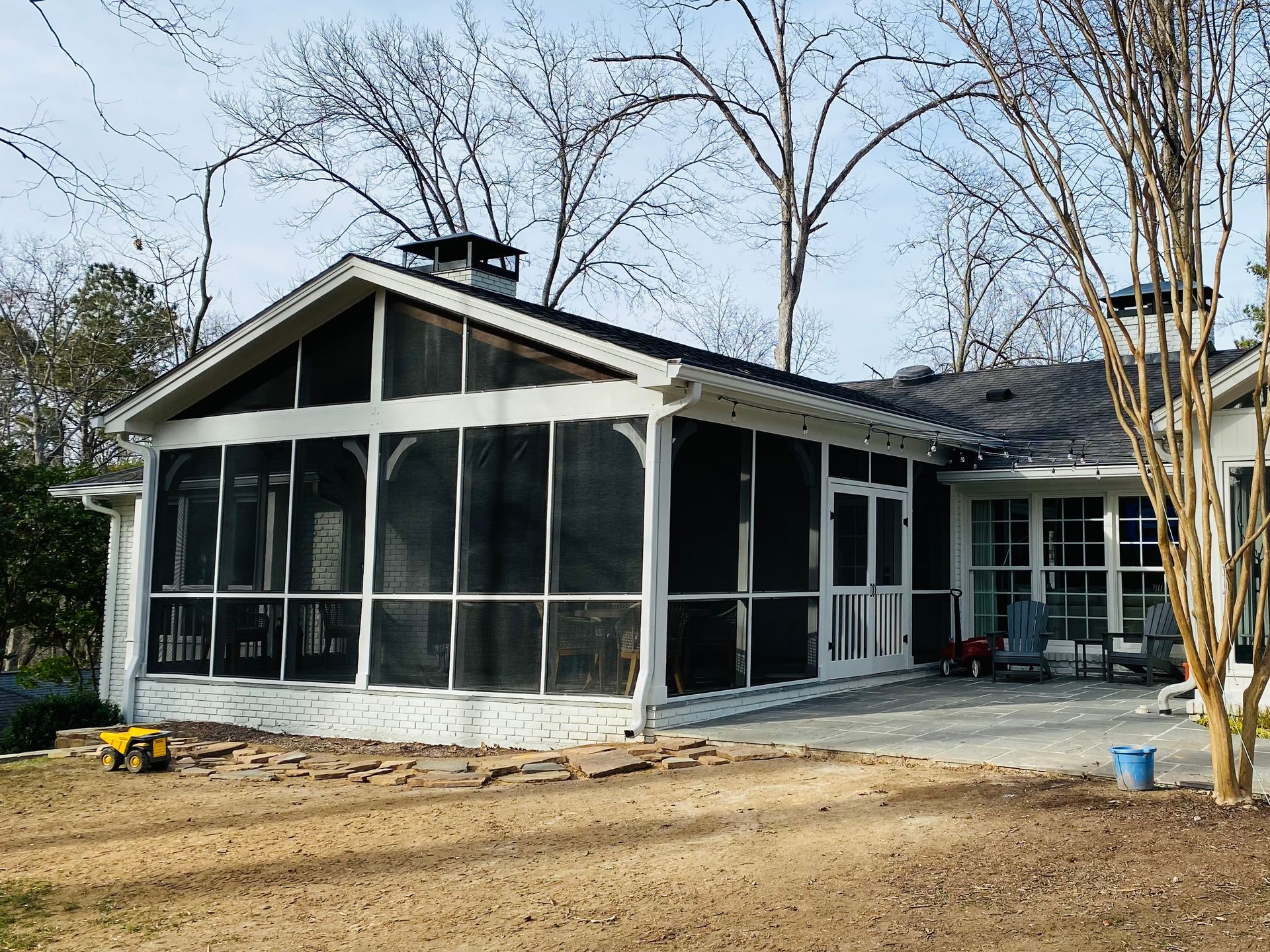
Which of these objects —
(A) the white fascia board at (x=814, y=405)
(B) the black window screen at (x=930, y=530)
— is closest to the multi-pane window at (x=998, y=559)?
(B) the black window screen at (x=930, y=530)

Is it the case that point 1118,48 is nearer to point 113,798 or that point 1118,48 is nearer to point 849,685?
point 849,685

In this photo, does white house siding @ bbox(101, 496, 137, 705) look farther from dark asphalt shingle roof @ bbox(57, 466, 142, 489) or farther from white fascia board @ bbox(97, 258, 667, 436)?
white fascia board @ bbox(97, 258, 667, 436)

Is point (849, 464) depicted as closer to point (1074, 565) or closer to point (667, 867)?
point (1074, 565)

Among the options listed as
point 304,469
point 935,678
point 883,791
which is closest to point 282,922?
point 883,791

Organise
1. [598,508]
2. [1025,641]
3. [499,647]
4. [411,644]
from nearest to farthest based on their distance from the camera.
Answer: [598,508], [499,647], [411,644], [1025,641]

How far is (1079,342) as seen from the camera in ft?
107

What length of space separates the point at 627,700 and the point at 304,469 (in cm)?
402

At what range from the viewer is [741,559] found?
9.50 m

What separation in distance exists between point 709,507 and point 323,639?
3.72m

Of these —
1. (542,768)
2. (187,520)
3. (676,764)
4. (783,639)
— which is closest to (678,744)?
(676,764)

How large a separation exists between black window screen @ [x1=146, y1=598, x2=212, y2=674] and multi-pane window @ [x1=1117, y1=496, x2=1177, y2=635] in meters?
9.53

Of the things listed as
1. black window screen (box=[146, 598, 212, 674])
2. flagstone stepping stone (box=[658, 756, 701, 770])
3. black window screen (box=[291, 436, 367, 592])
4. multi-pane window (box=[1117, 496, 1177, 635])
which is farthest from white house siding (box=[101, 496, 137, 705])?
multi-pane window (box=[1117, 496, 1177, 635])

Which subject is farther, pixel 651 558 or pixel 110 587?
pixel 110 587

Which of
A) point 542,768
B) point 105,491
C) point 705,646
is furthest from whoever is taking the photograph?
point 105,491
